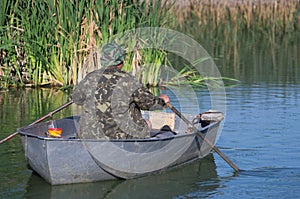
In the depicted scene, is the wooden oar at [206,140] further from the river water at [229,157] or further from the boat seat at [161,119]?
the boat seat at [161,119]

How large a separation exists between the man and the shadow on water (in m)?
0.52

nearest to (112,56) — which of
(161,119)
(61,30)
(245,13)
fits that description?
(161,119)

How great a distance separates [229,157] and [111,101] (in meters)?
2.03

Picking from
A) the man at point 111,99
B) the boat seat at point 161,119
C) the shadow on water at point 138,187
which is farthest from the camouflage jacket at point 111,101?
the boat seat at point 161,119

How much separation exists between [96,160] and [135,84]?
2.83ft

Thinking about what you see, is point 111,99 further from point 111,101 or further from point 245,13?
point 245,13

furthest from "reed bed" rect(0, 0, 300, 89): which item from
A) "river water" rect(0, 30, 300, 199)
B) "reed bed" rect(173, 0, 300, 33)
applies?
"reed bed" rect(173, 0, 300, 33)

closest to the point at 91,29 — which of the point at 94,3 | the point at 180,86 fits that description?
the point at 94,3

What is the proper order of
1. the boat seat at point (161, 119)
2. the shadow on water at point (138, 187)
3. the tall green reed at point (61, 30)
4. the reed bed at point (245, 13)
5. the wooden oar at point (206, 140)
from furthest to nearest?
the reed bed at point (245, 13)
the tall green reed at point (61, 30)
the boat seat at point (161, 119)
the wooden oar at point (206, 140)
the shadow on water at point (138, 187)

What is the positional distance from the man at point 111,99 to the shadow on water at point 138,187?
1.70 ft

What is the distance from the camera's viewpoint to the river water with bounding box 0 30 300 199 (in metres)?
8.52

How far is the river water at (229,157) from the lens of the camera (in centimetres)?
852

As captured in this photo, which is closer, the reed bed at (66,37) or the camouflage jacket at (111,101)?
the camouflage jacket at (111,101)

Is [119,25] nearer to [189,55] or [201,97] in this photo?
[201,97]
